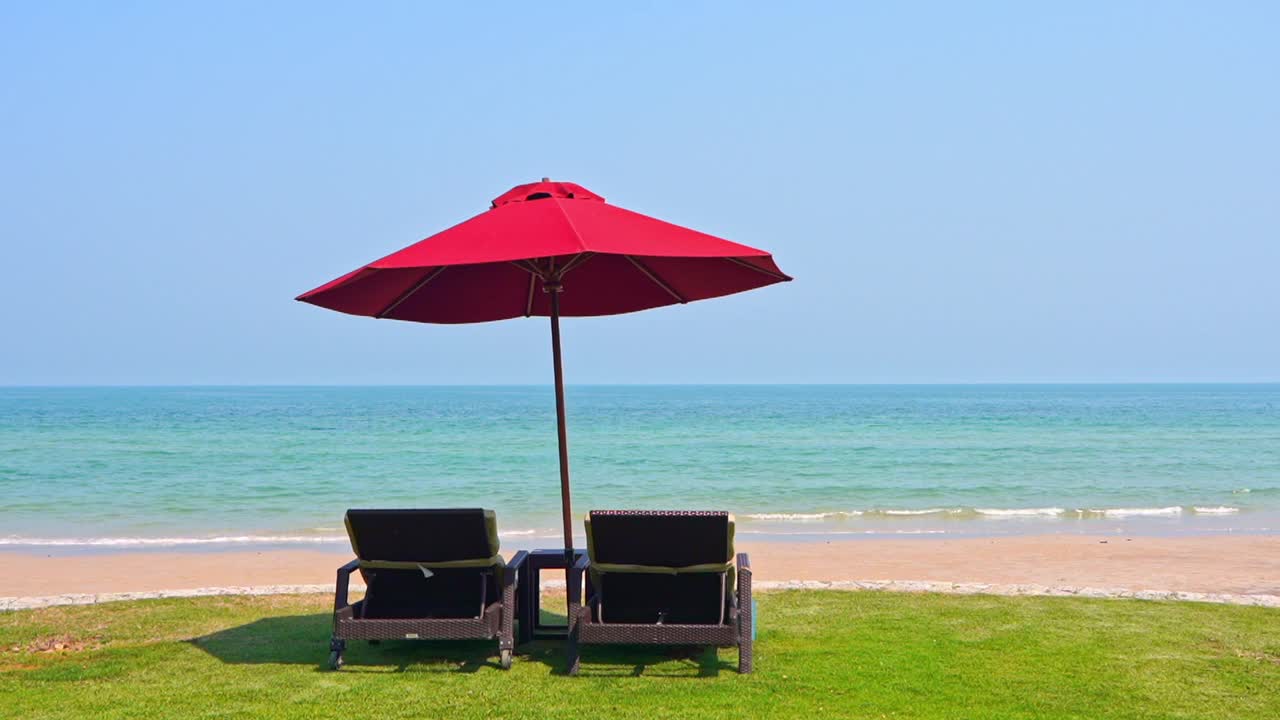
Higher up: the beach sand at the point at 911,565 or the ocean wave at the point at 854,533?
the beach sand at the point at 911,565

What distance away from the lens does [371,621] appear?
17.4 ft

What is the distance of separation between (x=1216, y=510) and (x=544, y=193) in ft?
54.2

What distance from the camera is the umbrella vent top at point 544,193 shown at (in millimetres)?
Answer: 5676

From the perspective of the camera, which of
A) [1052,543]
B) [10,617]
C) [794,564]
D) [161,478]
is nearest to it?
[10,617]

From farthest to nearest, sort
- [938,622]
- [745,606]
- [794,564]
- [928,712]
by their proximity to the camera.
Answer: [794,564] < [938,622] < [745,606] < [928,712]

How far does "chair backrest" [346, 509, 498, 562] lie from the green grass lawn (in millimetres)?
538

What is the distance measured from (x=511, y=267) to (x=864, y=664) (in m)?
2.95

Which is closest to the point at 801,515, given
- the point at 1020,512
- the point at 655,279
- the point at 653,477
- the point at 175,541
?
the point at 1020,512

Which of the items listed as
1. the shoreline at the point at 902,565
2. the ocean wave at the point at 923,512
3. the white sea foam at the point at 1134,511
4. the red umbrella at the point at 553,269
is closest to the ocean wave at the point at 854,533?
→ the shoreline at the point at 902,565

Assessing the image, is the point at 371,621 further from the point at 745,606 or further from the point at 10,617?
the point at 10,617

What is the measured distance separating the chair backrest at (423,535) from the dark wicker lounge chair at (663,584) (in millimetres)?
493

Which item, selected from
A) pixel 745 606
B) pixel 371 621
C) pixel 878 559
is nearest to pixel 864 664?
pixel 745 606

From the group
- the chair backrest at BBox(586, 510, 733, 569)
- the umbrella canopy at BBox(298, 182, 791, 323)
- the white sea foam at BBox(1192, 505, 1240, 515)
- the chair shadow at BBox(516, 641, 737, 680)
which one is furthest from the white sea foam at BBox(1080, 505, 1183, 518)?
the chair backrest at BBox(586, 510, 733, 569)

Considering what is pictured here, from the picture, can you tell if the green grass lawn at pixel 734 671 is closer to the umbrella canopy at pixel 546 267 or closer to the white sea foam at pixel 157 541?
the umbrella canopy at pixel 546 267
